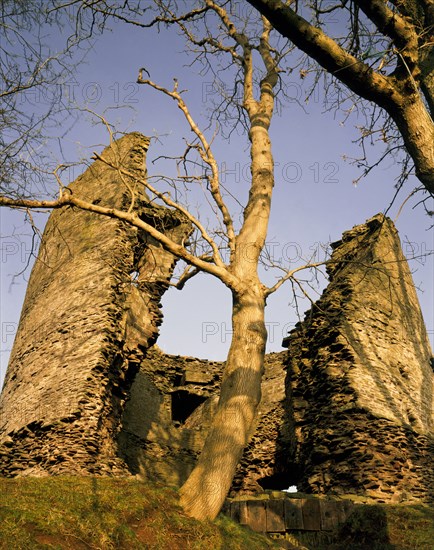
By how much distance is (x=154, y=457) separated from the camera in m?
14.8

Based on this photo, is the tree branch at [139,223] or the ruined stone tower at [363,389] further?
the ruined stone tower at [363,389]

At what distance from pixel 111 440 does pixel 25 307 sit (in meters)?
4.90

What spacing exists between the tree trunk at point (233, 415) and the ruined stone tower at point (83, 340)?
249 centimetres

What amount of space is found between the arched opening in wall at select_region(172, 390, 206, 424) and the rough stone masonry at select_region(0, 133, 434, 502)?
164cm

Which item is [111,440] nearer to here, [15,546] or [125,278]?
[125,278]

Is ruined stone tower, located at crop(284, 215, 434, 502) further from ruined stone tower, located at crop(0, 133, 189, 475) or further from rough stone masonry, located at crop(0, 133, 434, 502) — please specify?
ruined stone tower, located at crop(0, 133, 189, 475)

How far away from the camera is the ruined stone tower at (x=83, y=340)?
985 centimetres

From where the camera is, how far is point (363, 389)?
36.2ft

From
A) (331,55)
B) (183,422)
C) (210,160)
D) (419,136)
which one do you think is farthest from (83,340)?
(183,422)

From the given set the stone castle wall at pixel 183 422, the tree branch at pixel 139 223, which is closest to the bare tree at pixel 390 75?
the tree branch at pixel 139 223

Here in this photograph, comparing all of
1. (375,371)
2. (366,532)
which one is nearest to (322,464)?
(375,371)

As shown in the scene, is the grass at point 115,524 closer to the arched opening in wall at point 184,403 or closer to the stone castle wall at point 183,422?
the stone castle wall at point 183,422

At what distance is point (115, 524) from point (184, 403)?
13.0m

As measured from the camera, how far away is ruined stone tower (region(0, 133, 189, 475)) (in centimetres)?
985
